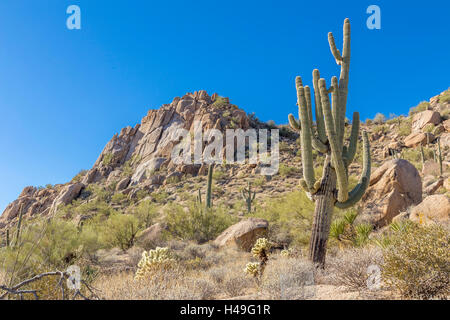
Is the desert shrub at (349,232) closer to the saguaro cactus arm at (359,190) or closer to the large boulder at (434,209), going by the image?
the large boulder at (434,209)

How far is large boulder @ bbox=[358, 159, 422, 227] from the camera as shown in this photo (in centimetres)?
1038

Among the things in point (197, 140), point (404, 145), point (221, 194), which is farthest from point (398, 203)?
point (197, 140)

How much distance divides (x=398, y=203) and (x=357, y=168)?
48.6 feet

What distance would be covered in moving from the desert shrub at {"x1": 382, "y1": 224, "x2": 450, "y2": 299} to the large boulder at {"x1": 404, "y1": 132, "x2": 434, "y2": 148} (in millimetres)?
26467

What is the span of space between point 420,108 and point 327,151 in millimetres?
35263

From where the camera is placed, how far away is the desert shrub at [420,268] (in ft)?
10.8

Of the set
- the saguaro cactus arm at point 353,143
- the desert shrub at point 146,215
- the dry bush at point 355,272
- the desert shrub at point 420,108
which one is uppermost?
the desert shrub at point 420,108

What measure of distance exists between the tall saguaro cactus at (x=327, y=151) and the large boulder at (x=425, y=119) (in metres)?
28.0

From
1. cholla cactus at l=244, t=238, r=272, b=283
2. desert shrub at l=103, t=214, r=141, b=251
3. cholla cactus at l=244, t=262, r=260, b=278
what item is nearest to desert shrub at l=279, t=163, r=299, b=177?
desert shrub at l=103, t=214, r=141, b=251

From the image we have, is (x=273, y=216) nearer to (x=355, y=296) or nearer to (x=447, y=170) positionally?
(x=355, y=296)

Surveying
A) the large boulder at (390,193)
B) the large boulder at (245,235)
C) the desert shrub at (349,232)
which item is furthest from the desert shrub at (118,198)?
the desert shrub at (349,232)

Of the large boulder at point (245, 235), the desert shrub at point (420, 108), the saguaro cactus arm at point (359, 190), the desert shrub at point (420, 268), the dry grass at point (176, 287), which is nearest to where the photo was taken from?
the desert shrub at point (420, 268)

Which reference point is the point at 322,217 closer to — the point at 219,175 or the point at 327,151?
the point at 327,151

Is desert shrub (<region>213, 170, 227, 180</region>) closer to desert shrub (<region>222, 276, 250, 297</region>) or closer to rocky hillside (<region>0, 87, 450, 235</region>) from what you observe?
rocky hillside (<region>0, 87, 450, 235</region>)
